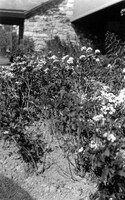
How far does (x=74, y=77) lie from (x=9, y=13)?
12662 millimetres

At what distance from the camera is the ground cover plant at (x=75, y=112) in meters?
2.75

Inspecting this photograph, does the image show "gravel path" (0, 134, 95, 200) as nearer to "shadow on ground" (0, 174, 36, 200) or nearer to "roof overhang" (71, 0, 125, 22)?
"shadow on ground" (0, 174, 36, 200)

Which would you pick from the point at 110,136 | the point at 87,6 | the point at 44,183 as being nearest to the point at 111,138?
the point at 110,136

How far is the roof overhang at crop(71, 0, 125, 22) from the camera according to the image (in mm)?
10664

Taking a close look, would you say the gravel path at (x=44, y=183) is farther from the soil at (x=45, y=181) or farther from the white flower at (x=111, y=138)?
the white flower at (x=111, y=138)

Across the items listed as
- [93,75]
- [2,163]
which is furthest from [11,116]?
[93,75]

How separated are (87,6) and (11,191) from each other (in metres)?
10.8

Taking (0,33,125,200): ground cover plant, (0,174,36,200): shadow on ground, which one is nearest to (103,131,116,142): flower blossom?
(0,33,125,200): ground cover plant

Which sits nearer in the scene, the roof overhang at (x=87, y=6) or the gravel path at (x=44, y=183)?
the gravel path at (x=44, y=183)

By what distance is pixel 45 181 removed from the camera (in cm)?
361

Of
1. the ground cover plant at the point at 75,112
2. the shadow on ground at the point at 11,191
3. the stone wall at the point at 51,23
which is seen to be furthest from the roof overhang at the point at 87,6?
the shadow on ground at the point at 11,191

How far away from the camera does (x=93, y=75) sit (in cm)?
522

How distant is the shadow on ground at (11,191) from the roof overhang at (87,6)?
24.3ft

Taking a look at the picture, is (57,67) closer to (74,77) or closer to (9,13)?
(74,77)
